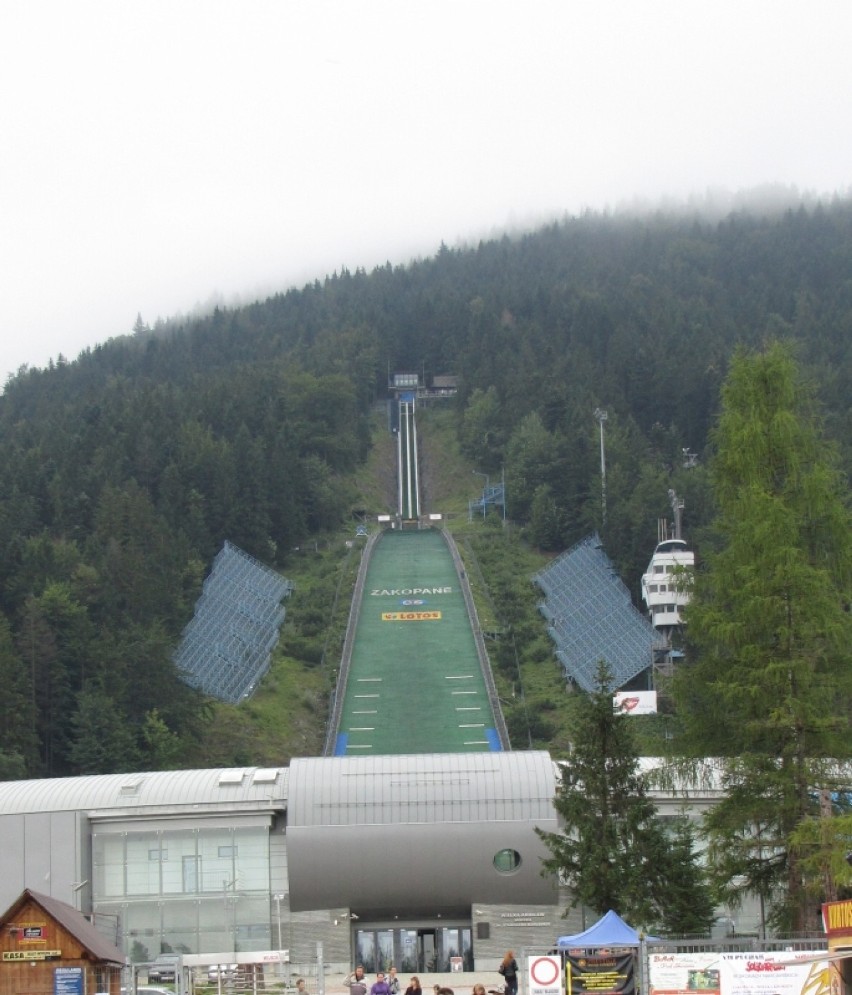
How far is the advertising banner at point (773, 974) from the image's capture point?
18391 millimetres

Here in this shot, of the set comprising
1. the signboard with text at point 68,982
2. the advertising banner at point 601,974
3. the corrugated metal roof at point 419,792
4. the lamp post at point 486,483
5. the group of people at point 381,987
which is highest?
the lamp post at point 486,483

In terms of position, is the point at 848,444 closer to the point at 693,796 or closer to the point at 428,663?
the point at 428,663

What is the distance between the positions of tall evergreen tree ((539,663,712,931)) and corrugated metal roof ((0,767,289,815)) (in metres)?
10.2

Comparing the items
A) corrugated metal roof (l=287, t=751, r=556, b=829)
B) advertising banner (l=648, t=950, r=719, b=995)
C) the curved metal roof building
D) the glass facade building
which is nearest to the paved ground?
corrugated metal roof (l=287, t=751, r=556, b=829)

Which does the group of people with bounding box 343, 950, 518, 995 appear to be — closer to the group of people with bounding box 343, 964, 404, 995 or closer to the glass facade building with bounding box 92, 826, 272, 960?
the group of people with bounding box 343, 964, 404, 995

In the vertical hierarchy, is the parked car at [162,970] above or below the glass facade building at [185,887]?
below

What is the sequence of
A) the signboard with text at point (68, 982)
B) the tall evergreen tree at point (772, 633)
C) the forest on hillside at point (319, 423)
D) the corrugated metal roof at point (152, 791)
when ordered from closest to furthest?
1. the signboard with text at point (68, 982)
2. the tall evergreen tree at point (772, 633)
3. the corrugated metal roof at point (152, 791)
4. the forest on hillside at point (319, 423)

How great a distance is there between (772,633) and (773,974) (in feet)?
26.6

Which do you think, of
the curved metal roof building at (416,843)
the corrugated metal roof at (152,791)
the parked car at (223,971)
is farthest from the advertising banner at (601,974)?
the corrugated metal roof at (152,791)

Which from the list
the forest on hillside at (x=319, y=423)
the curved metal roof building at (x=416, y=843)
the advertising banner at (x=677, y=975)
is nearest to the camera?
the advertising banner at (x=677, y=975)

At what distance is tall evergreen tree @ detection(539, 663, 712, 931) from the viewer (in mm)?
30328

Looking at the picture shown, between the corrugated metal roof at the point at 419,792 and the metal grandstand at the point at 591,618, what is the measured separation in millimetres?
33254

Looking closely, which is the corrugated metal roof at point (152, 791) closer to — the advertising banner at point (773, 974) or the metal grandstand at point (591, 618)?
the advertising banner at point (773, 974)

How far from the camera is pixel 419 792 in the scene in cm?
3975
